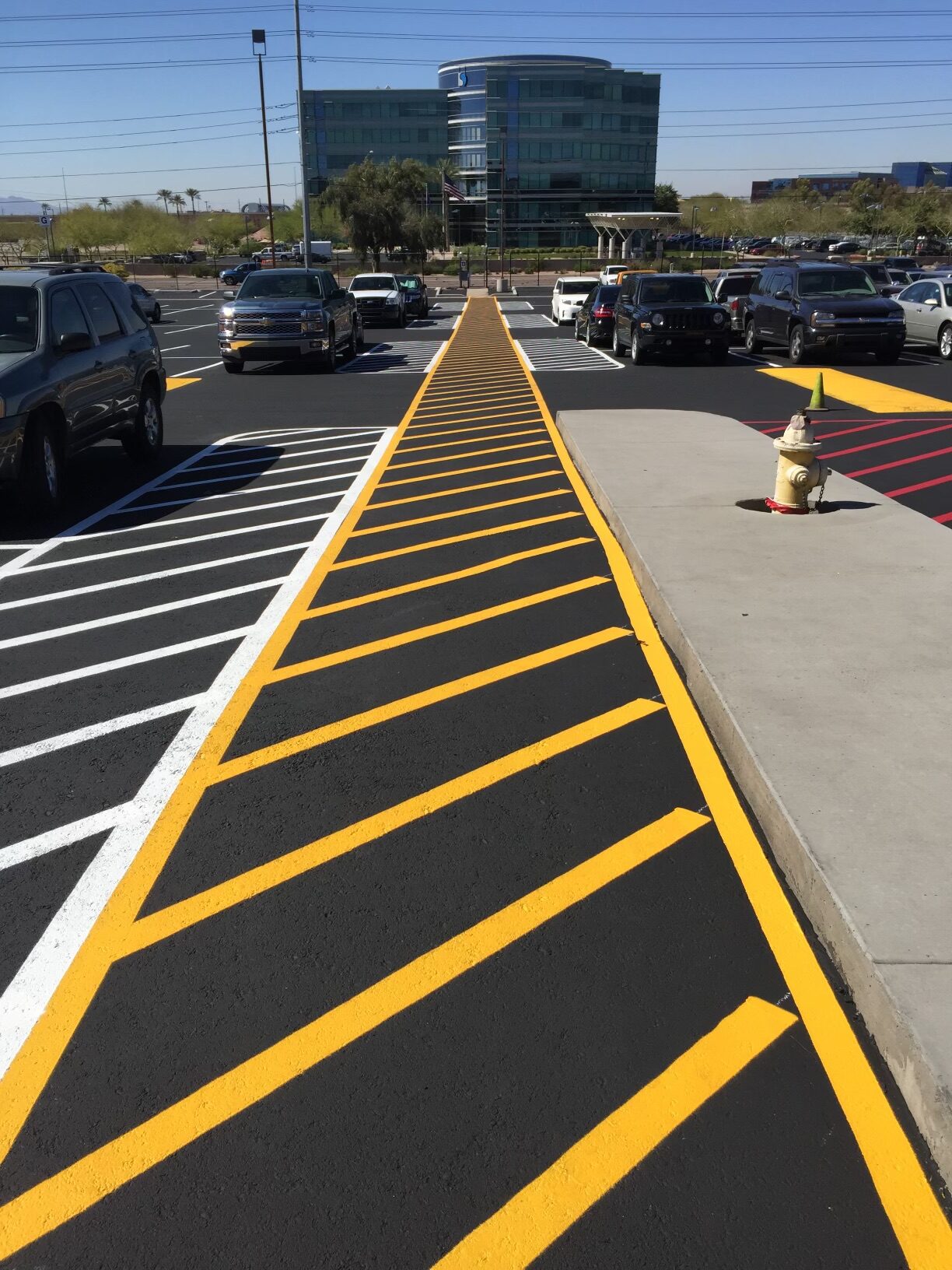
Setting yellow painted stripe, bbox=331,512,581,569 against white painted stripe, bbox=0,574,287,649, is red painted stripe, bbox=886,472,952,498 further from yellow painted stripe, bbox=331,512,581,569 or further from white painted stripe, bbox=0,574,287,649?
white painted stripe, bbox=0,574,287,649

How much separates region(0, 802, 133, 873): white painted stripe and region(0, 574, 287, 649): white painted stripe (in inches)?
89.9

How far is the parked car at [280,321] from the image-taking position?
19.9m

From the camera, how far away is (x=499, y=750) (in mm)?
4820

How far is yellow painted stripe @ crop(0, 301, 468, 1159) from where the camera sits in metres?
2.91

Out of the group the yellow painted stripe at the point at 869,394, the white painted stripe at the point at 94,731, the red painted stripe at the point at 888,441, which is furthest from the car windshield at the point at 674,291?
the white painted stripe at the point at 94,731

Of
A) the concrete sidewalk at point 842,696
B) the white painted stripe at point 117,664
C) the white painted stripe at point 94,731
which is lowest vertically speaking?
the white painted stripe at point 94,731

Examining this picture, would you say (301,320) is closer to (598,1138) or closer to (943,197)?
(598,1138)

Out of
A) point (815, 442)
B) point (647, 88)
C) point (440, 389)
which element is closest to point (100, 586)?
point (815, 442)

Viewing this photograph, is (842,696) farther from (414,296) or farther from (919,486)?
(414,296)

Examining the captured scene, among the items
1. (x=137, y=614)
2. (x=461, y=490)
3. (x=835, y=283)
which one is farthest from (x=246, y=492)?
(x=835, y=283)

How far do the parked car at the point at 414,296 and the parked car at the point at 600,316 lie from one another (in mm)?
10225

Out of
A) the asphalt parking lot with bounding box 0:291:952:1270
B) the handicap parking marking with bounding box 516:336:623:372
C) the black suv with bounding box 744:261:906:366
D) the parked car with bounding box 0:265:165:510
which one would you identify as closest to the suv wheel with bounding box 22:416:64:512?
the parked car with bounding box 0:265:165:510

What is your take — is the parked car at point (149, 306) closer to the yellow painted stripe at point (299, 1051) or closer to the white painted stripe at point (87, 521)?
the white painted stripe at point (87, 521)

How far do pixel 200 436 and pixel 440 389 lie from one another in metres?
5.56
